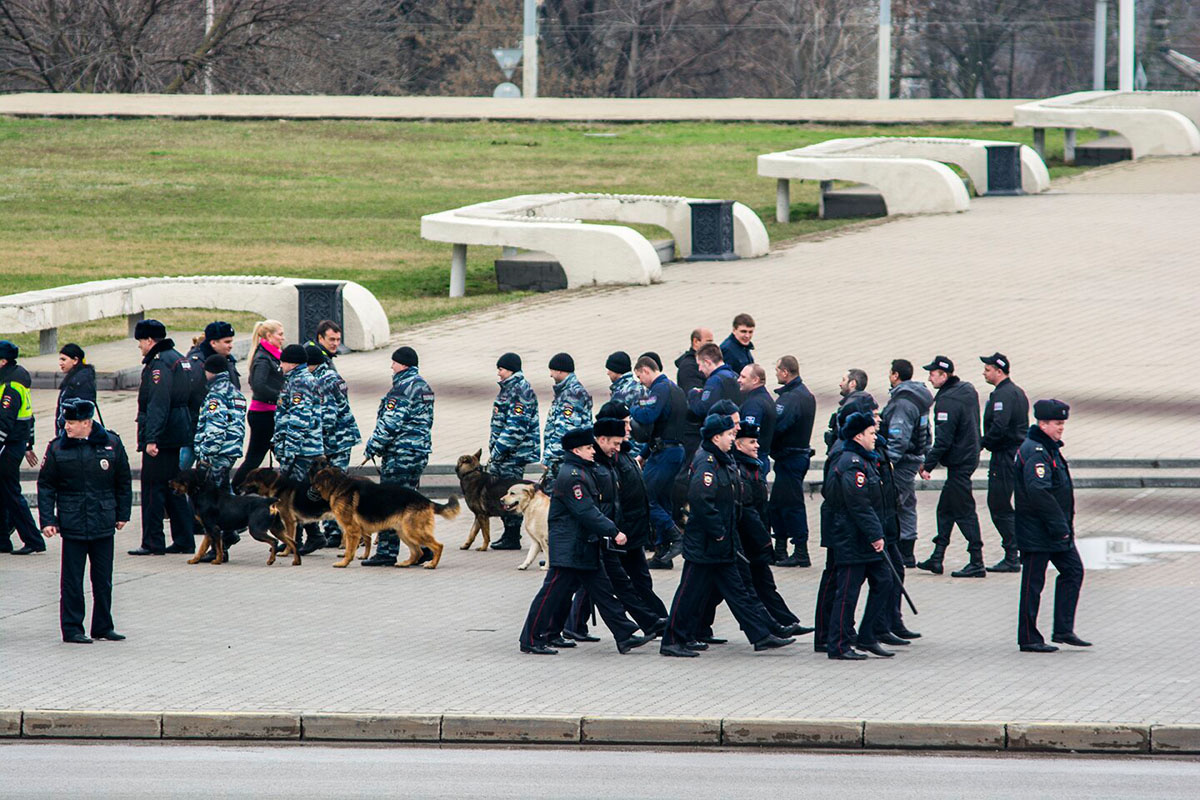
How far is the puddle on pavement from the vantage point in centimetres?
1366

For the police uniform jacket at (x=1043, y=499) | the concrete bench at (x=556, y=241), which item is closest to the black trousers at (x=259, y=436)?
the police uniform jacket at (x=1043, y=499)

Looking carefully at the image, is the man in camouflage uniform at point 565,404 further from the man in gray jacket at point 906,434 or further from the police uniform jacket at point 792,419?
the man in gray jacket at point 906,434

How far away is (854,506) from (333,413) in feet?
15.8

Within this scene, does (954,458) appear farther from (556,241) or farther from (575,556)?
(556,241)

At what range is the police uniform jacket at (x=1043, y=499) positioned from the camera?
11.3m

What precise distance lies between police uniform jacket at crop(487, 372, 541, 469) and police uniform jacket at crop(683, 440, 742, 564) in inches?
124

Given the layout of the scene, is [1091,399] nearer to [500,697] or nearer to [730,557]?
[730,557]

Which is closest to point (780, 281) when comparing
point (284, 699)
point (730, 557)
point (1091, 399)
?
point (1091, 399)

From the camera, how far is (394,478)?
46.7 feet

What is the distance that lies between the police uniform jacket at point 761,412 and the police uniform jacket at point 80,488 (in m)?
4.54

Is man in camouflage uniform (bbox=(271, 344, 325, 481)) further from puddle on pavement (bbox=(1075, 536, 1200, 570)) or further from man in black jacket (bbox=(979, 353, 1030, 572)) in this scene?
puddle on pavement (bbox=(1075, 536, 1200, 570))

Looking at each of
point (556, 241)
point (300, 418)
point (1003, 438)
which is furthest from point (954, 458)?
point (556, 241)

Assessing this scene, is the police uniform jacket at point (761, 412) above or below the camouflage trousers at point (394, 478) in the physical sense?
above

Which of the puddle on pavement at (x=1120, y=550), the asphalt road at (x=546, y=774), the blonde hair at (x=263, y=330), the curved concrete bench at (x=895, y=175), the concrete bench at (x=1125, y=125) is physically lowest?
the asphalt road at (x=546, y=774)
